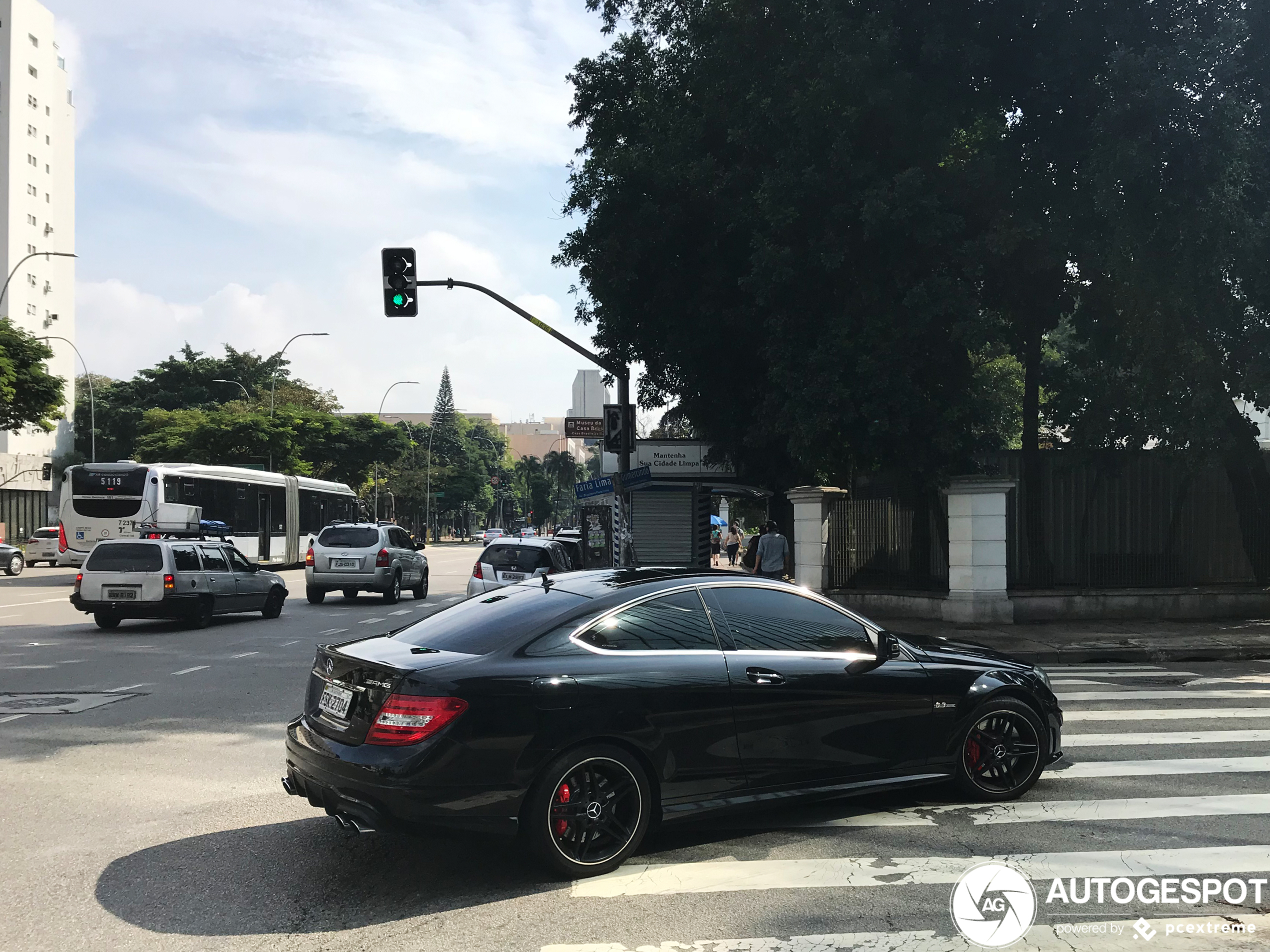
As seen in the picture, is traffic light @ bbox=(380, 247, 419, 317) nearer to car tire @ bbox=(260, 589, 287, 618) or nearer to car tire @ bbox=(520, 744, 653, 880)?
car tire @ bbox=(260, 589, 287, 618)

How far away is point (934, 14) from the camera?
17.0 metres

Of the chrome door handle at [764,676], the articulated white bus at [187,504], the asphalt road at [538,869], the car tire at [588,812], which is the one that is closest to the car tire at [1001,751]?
the asphalt road at [538,869]

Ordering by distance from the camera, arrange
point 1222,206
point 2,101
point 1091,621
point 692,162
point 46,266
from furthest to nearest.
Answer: point 46,266, point 2,101, point 692,162, point 1091,621, point 1222,206

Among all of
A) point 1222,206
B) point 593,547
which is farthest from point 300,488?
point 1222,206

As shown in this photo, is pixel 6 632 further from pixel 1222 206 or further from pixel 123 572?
pixel 1222 206

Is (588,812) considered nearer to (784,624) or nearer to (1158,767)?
(784,624)

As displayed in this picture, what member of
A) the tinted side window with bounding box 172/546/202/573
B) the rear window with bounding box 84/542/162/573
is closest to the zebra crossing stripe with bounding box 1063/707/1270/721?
the tinted side window with bounding box 172/546/202/573

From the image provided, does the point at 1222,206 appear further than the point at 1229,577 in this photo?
No

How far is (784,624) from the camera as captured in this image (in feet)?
20.1

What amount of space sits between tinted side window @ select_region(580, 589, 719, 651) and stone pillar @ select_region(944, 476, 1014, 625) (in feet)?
42.5

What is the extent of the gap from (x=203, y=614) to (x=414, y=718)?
47.2 ft

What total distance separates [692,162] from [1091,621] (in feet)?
34.3

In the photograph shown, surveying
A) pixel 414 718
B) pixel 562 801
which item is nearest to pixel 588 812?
pixel 562 801

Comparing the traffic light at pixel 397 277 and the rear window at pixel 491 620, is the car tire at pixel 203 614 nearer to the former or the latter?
the traffic light at pixel 397 277
